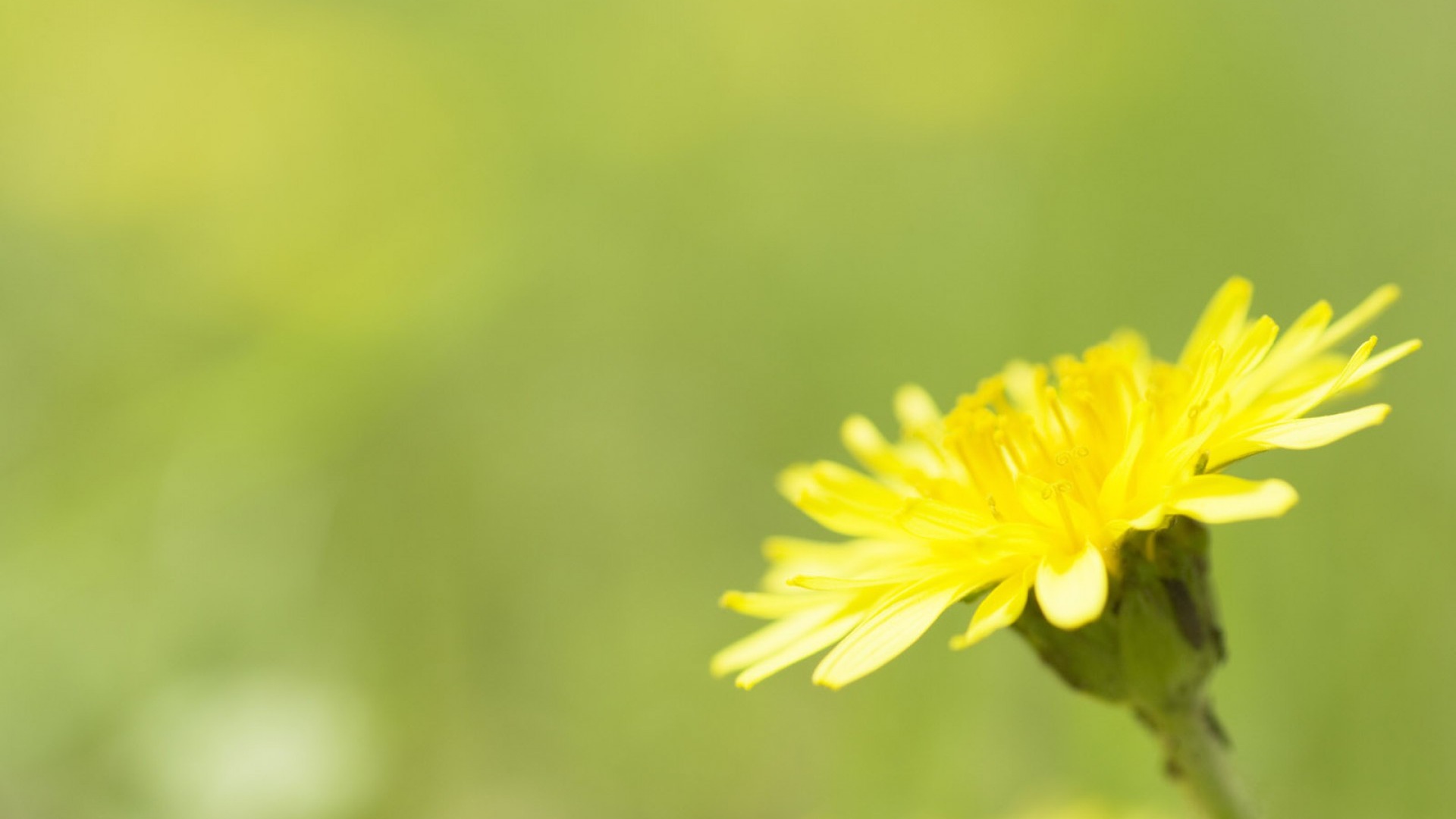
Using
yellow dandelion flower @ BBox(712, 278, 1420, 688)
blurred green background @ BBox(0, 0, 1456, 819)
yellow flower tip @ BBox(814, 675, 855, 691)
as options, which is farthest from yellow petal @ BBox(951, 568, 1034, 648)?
blurred green background @ BBox(0, 0, 1456, 819)

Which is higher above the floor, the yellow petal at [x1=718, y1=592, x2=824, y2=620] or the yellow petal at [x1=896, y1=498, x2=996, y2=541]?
the yellow petal at [x1=718, y1=592, x2=824, y2=620]

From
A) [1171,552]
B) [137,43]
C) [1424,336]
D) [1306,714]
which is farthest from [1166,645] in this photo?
[137,43]

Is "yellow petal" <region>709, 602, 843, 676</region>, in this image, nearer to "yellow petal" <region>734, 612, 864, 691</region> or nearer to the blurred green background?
"yellow petal" <region>734, 612, 864, 691</region>

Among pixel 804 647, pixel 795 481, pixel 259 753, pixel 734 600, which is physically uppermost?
pixel 259 753

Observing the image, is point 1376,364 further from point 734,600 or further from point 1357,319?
point 734,600

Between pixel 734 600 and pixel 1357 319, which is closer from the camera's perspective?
pixel 734 600

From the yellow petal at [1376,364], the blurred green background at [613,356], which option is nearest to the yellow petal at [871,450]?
the yellow petal at [1376,364]

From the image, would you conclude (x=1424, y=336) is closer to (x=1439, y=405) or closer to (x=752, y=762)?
(x=1439, y=405)

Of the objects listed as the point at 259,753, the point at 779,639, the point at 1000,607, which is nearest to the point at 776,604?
the point at 779,639
